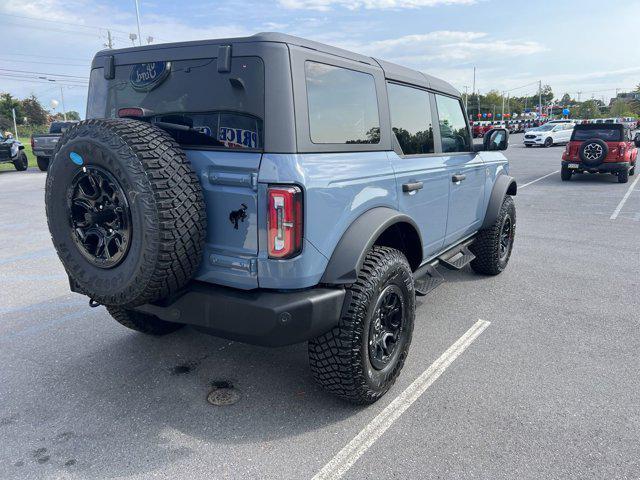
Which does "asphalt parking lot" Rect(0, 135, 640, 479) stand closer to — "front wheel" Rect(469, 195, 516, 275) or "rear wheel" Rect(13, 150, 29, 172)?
"front wheel" Rect(469, 195, 516, 275)

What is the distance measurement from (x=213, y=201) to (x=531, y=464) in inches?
82.9

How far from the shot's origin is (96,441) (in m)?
2.61

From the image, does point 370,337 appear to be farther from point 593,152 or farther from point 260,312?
point 593,152

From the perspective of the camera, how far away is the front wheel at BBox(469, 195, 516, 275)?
17.0 feet

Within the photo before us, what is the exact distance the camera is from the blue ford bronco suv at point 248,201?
2361 mm

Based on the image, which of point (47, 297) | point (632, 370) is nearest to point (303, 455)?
point (632, 370)

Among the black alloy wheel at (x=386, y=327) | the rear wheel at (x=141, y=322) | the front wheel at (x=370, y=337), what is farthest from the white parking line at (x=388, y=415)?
the rear wheel at (x=141, y=322)

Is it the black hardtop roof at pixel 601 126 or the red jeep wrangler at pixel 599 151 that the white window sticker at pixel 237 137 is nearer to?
the red jeep wrangler at pixel 599 151

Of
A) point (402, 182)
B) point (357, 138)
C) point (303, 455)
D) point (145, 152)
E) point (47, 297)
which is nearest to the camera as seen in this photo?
point (145, 152)

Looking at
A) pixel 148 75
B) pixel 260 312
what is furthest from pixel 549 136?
pixel 260 312

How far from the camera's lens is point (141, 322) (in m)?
3.70

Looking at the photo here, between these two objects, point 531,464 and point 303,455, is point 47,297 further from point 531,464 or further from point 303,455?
point 531,464

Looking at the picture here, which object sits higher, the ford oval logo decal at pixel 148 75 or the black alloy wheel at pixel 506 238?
the ford oval logo decal at pixel 148 75

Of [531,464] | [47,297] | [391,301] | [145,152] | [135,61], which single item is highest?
[135,61]
